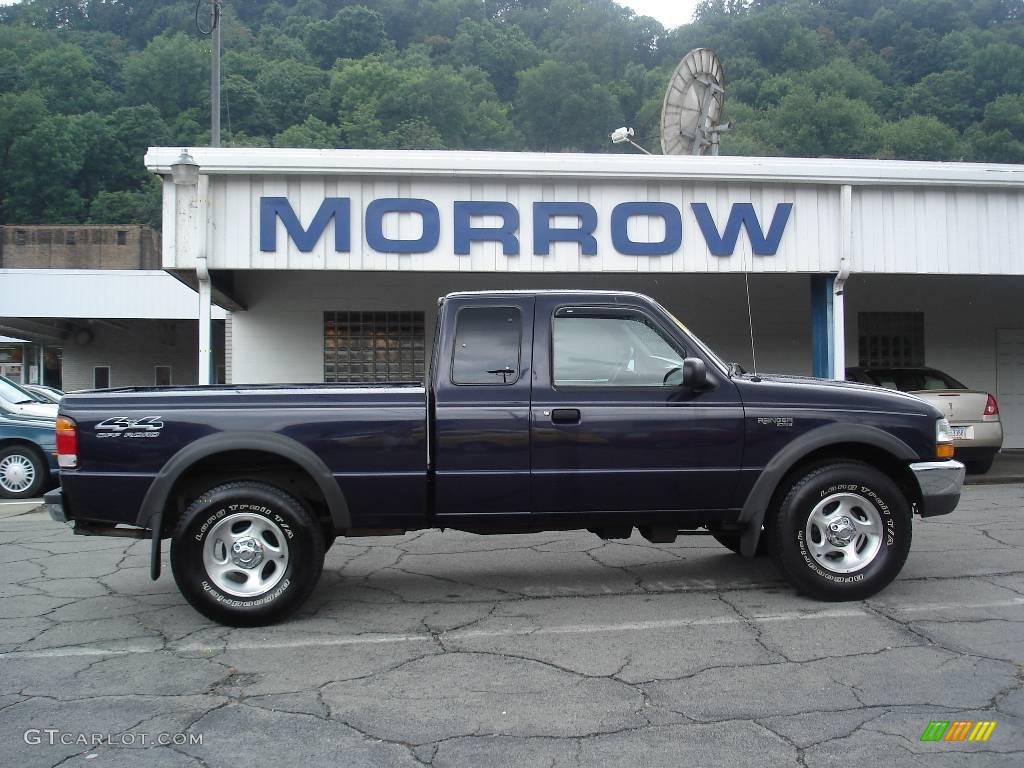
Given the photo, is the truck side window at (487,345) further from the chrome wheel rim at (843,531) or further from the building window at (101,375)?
the building window at (101,375)

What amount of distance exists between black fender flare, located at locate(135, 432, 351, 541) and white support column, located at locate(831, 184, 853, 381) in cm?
860

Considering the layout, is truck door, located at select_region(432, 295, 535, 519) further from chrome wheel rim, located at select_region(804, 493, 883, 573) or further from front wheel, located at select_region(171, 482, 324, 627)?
chrome wheel rim, located at select_region(804, 493, 883, 573)

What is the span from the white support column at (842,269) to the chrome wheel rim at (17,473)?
10652 mm

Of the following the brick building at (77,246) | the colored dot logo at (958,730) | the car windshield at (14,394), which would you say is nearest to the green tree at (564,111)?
the brick building at (77,246)

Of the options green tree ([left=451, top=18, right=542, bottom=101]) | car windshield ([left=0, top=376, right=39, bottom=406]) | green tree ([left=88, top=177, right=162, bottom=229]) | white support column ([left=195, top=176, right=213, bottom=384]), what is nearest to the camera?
white support column ([left=195, top=176, right=213, bottom=384])

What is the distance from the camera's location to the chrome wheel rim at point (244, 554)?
5082 mm

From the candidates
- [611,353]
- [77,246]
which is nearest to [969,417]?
[611,353]

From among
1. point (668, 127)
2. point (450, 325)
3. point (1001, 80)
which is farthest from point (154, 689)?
point (1001, 80)

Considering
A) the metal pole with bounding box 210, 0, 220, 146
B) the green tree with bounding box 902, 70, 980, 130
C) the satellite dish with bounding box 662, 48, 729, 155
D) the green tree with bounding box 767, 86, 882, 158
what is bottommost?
the satellite dish with bounding box 662, 48, 729, 155

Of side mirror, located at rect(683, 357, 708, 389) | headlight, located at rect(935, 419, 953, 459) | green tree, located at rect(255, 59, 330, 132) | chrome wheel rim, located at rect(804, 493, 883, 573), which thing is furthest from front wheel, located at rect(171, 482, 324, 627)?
green tree, located at rect(255, 59, 330, 132)

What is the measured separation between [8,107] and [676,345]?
200 feet

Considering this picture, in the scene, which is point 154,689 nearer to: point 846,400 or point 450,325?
point 450,325

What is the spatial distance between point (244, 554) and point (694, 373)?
2817 millimetres

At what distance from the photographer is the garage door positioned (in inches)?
640
